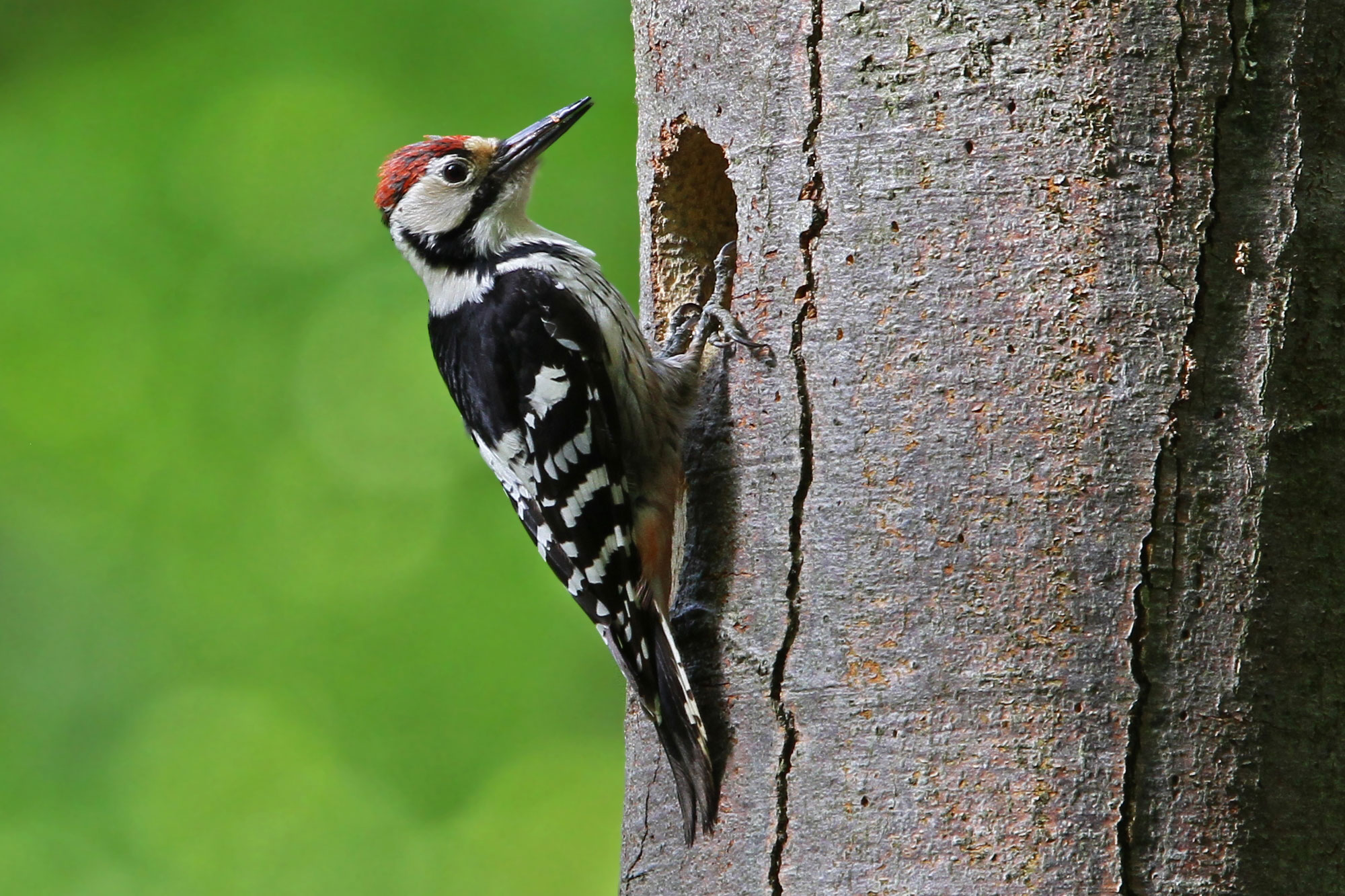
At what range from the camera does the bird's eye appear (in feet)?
11.9

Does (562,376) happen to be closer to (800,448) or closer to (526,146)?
(526,146)

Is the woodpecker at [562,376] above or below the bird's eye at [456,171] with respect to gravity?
below

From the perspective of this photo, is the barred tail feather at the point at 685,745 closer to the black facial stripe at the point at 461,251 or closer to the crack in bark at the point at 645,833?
the crack in bark at the point at 645,833

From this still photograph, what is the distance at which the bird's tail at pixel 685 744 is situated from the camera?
2.32m

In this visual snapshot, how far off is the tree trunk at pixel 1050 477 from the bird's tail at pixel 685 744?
3 cm

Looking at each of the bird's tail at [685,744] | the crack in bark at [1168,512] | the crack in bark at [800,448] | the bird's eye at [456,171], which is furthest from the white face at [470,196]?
the crack in bark at [1168,512]

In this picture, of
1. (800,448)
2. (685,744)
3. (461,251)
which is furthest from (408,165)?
(685,744)

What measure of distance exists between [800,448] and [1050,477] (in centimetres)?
45

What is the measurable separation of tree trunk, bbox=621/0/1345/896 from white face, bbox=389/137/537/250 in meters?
1.37

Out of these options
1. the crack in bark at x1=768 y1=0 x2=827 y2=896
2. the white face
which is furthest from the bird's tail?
the white face

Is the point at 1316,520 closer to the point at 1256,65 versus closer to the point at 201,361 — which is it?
the point at 1256,65

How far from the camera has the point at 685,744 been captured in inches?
92.9

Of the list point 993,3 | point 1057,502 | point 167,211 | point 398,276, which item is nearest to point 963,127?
point 993,3

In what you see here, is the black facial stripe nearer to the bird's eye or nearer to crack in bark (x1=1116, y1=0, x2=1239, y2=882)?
the bird's eye
